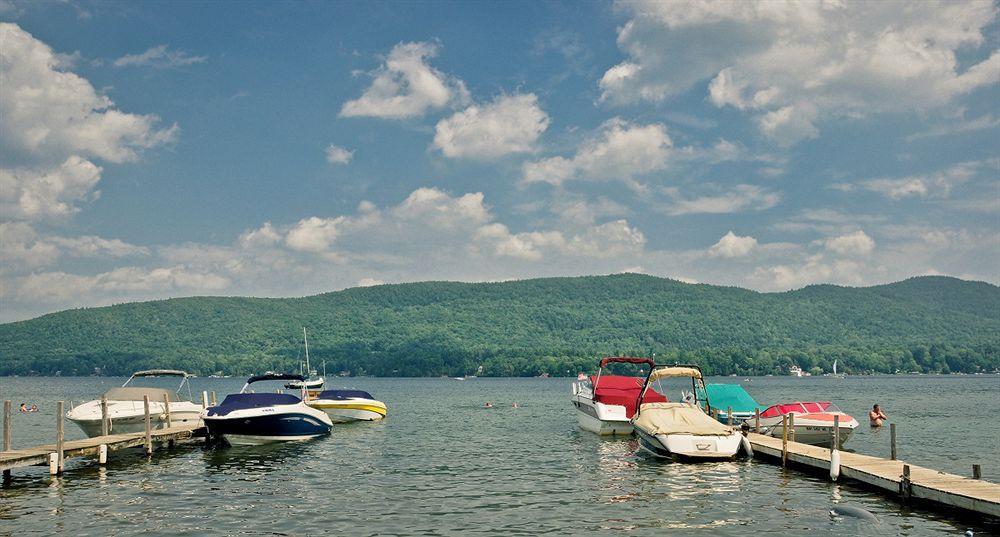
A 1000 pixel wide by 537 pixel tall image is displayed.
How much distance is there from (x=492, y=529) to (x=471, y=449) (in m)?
21.2

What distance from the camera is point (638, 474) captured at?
3159 cm

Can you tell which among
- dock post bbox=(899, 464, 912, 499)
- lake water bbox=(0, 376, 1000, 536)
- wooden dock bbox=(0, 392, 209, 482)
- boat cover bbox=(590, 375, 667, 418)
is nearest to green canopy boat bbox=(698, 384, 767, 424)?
boat cover bbox=(590, 375, 667, 418)

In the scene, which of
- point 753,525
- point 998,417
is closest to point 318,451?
point 753,525

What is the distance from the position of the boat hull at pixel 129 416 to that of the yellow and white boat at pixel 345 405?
12.4 meters

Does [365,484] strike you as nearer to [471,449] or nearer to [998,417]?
[471,449]

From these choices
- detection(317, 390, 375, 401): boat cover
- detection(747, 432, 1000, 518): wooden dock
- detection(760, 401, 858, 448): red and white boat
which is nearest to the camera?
detection(747, 432, 1000, 518): wooden dock

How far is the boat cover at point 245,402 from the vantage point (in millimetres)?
40688

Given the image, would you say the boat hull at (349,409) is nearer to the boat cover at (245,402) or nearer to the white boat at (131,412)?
the white boat at (131,412)

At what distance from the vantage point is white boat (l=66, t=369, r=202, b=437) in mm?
41688

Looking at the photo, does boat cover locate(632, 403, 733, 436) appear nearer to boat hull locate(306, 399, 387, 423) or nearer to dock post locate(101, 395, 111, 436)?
dock post locate(101, 395, 111, 436)

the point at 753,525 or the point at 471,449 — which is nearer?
the point at 753,525

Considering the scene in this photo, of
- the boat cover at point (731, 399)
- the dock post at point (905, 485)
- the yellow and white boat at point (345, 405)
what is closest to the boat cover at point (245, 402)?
the yellow and white boat at point (345, 405)

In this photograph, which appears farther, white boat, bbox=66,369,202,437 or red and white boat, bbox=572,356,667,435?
red and white boat, bbox=572,356,667,435

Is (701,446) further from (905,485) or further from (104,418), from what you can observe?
(104,418)
